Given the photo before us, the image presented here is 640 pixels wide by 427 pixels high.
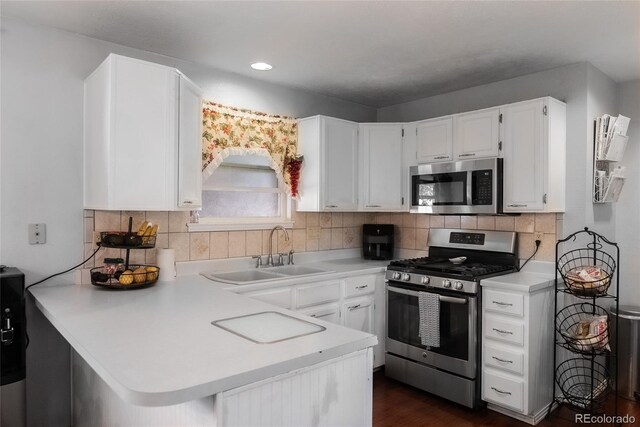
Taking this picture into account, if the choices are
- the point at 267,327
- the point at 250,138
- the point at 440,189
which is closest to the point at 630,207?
the point at 440,189

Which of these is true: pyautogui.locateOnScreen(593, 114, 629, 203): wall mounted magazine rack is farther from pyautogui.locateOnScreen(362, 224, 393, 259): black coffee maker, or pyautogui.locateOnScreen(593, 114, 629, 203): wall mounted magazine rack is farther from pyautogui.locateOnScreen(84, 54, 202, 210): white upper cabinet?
pyautogui.locateOnScreen(84, 54, 202, 210): white upper cabinet

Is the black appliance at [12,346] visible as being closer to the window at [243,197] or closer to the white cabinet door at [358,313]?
the window at [243,197]

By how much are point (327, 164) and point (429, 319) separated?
1.46 meters

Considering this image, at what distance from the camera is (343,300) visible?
3.31m

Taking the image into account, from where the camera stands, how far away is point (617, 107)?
3.47m

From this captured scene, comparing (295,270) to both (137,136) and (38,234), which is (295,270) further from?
(38,234)

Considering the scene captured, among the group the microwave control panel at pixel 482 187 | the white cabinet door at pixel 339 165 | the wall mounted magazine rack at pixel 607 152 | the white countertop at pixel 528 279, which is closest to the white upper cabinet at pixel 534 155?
the microwave control panel at pixel 482 187

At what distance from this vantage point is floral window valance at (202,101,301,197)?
314 cm

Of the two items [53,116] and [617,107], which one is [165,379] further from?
[617,107]

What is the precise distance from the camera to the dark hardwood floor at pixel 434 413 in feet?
9.08

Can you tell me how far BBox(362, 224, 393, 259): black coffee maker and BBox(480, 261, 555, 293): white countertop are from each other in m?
1.17

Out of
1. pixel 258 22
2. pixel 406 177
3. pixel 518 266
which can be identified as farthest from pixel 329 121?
pixel 518 266

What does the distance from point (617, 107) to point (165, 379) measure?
384cm

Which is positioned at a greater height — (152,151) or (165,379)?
(152,151)
